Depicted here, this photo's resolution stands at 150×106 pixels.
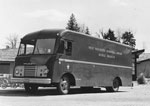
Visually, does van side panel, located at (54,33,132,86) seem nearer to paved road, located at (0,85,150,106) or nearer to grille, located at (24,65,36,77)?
grille, located at (24,65,36,77)

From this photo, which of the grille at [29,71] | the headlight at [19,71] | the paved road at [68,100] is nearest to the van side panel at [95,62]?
the grille at [29,71]

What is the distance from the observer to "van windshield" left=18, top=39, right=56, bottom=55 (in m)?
15.5

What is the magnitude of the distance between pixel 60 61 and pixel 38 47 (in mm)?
1292

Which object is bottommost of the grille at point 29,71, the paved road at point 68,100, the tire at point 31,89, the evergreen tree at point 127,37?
the paved road at point 68,100

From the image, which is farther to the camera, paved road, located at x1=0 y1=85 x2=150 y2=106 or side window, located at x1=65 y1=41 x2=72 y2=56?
side window, located at x1=65 y1=41 x2=72 y2=56

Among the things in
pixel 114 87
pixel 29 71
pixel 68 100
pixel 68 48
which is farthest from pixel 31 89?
pixel 114 87

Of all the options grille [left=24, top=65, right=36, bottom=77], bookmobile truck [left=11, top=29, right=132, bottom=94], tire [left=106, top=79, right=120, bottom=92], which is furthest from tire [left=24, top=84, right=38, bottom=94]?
tire [left=106, top=79, right=120, bottom=92]

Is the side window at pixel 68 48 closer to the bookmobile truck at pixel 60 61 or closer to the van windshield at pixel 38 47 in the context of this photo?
the bookmobile truck at pixel 60 61

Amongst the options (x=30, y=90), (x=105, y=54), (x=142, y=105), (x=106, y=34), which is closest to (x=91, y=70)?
(x=105, y=54)

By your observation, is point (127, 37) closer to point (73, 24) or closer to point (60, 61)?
point (73, 24)

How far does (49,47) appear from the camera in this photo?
1553 cm

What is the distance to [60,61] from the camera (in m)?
15.5

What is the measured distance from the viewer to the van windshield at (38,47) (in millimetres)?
15518

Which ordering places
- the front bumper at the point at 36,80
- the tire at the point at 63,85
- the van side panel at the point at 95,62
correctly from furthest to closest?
the van side panel at the point at 95,62
the tire at the point at 63,85
the front bumper at the point at 36,80
